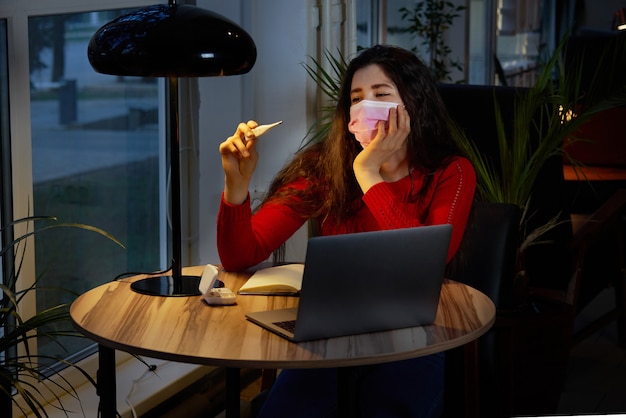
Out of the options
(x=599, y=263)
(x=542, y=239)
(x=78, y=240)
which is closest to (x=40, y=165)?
(x=78, y=240)

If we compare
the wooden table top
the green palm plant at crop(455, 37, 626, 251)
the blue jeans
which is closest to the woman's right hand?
the wooden table top

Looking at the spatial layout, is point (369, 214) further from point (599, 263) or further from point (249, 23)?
point (599, 263)

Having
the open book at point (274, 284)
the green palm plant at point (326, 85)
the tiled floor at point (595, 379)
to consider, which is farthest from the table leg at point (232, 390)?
the green palm plant at point (326, 85)

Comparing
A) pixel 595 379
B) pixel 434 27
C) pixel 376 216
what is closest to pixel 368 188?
pixel 376 216

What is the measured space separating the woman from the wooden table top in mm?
198

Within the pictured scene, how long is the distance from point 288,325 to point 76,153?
1.05m

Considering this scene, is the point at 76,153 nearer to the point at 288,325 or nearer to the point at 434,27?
the point at 288,325

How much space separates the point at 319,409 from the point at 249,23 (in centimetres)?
144

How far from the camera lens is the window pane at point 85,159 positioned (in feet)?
7.49

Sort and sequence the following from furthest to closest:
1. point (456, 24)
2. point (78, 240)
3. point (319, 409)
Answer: point (456, 24)
point (78, 240)
point (319, 409)

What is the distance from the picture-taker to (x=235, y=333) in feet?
5.11

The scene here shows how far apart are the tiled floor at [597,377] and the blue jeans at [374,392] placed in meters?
1.16

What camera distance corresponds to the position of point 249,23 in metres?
2.83

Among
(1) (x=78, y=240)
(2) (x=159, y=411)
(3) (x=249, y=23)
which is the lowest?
(2) (x=159, y=411)
